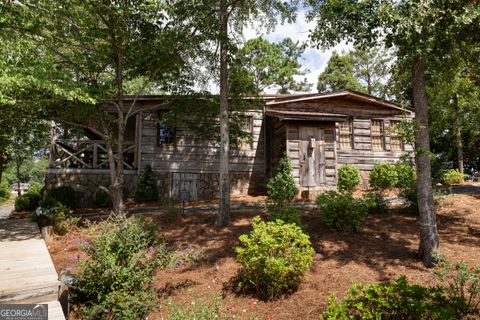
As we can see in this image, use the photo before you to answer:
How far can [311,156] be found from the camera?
48.0ft

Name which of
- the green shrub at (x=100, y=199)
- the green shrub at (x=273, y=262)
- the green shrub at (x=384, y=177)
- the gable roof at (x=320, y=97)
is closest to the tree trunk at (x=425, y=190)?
the green shrub at (x=273, y=262)

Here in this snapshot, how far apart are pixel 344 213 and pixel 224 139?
427cm

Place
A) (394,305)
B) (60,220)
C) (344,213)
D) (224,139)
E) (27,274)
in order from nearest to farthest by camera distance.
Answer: (394,305), (27,274), (344,213), (224,139), (60,220)

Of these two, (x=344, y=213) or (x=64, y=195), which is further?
(x=64, y=195)

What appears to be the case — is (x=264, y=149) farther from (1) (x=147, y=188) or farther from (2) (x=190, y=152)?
(1) (x=147, y=188)

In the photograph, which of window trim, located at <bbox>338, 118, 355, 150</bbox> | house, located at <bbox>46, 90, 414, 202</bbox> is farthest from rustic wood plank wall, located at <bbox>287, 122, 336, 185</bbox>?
window trim, located at <bbox>338, 118, 355, 150</bbox>

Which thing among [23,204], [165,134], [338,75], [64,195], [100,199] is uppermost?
[338,75]

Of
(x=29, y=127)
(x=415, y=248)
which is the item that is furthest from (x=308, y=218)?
(x=29, y=127)

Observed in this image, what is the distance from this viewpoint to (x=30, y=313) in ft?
14.2

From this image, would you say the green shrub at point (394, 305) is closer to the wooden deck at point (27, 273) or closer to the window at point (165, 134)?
the wooden deck at point (27, 273)

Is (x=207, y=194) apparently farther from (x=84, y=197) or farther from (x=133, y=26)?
(x=133, y=26)

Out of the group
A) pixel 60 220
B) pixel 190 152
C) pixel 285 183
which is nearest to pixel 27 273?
pixel 60 220

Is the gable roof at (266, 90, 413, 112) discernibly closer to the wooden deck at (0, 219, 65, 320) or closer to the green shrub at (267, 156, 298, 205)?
the green shrub at (267, 156, 298, 205)

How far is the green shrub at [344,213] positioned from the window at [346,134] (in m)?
10.3
